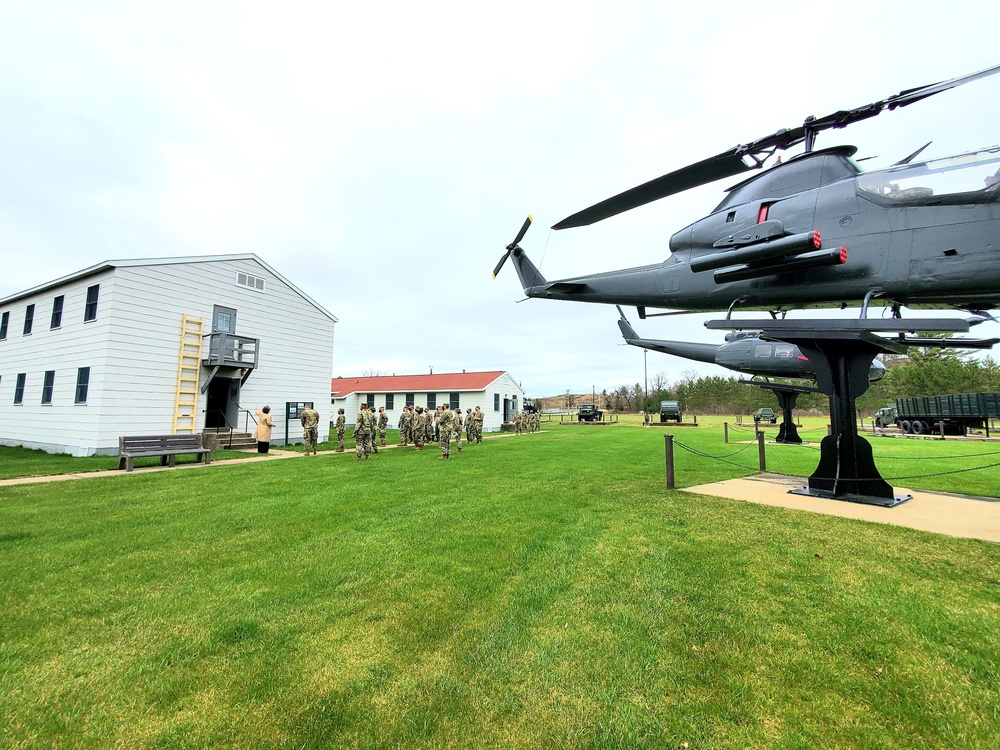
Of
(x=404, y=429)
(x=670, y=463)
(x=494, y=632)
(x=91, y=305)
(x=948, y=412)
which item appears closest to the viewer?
(x=494, y=632)

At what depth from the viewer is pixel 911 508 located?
6.48m

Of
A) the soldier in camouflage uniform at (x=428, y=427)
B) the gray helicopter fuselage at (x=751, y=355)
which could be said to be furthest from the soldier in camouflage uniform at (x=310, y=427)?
the gray helicopter fuselage at (x=751, y=355)

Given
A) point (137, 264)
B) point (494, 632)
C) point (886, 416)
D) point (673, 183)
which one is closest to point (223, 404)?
point (137, 264)

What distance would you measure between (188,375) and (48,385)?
17.7 feet

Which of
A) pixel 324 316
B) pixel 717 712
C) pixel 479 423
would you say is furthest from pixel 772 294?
pixel 324 316

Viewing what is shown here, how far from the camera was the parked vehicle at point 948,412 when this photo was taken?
2252 cm

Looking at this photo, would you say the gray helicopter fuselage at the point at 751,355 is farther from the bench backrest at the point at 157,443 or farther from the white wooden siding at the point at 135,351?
the white wooden siding at the point at 135,351

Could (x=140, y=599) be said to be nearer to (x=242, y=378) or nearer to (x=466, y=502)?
(x=466, y=502)

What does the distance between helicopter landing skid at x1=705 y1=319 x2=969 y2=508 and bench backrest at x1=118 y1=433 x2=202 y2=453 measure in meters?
13.4

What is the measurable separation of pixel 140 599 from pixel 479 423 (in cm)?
1792

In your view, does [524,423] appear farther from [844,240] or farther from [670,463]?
[844,240]

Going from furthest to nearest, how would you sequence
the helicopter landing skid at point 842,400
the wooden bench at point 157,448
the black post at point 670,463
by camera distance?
1. the wooden bench at point 157,448
2. the black post at point 670,463
3. the helicopter landing skid at point 842,400

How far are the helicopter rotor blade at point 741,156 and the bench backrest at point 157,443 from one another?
474 inches

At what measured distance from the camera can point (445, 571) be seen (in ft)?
13.1
